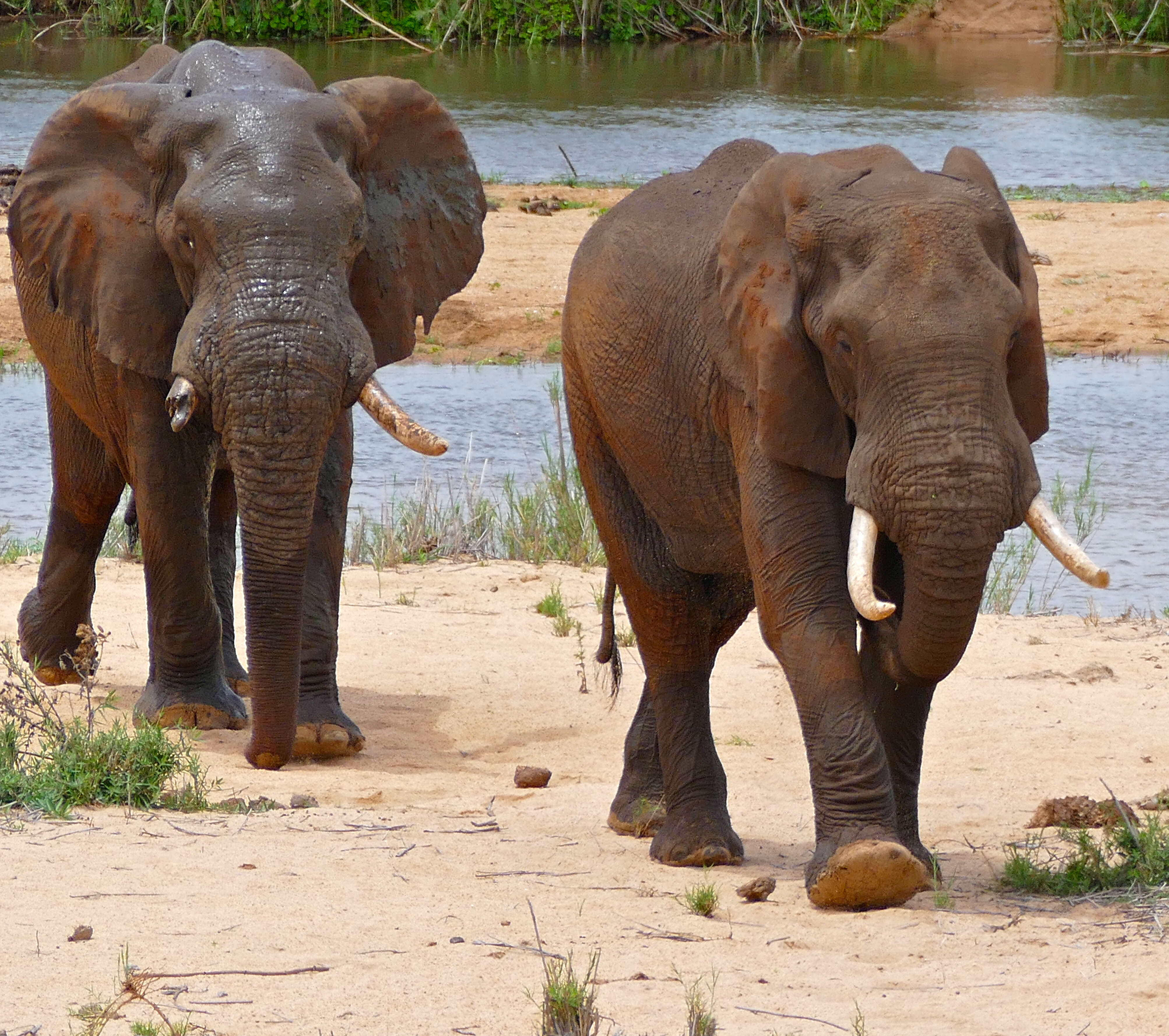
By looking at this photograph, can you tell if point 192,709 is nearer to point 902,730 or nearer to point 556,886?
point 556,886

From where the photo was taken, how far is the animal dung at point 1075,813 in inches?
218

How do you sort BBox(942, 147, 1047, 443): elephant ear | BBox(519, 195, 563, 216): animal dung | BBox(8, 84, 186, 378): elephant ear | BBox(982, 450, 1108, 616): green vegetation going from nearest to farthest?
BBox(942, 147, 1047, 443): elephant ear → BBox(8, 84, 186, 378): elephant ear → BBox(982, 450, 1108, 616): green vegetation → BBox(519, 195, 563, 216): animal dung

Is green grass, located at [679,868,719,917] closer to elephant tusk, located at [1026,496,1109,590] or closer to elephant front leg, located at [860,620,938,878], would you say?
elephant front leg, located at [860,620,938,878]

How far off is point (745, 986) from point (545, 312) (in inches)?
452

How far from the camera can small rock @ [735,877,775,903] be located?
4.82 metres

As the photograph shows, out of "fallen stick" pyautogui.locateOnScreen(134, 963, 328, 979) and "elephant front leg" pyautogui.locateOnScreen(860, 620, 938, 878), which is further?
"elephant front leg" pyautogui.locateOnScreen(860, 620, 938, 878)

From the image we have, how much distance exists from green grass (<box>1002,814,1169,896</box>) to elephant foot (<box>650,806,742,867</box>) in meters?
0.79

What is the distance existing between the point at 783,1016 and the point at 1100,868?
1328 mm

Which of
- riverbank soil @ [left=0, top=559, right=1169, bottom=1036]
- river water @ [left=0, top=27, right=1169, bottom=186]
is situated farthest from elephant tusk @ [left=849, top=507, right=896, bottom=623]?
river water @ [left=0, top=27, right=1169, bottom=186]

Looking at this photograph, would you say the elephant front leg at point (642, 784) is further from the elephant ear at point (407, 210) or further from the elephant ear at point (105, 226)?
the elephant ear at point (105, 226)

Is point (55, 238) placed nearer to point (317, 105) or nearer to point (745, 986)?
point (317, 105)

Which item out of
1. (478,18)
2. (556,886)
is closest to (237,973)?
(556,886)

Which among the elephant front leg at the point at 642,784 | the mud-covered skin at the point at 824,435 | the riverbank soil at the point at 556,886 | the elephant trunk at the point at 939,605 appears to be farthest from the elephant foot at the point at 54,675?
the elephant trunk at the point at 939,605

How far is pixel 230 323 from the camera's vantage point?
6.29 meters
